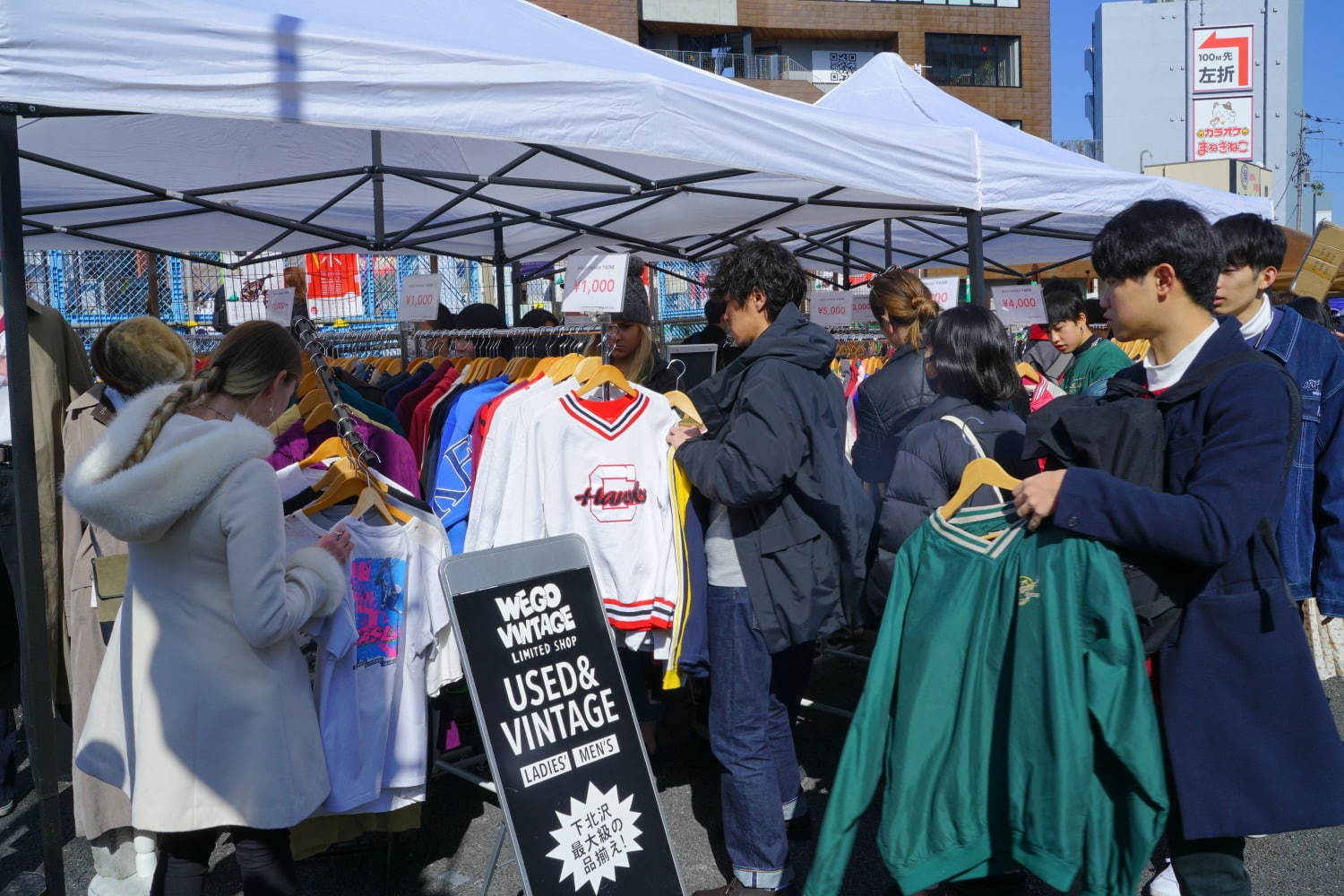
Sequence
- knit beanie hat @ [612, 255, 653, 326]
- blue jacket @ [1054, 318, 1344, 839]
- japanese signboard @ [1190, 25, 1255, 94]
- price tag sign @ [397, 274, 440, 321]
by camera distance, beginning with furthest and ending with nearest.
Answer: japanese signboard @ [1190, 25, 1255, 94] → price tag sign @ [397, 274, 440, 321] → knit beanie hat @ [612, 255, 653, 326] → blue jacket @ [1054, 318, 1344, 839]

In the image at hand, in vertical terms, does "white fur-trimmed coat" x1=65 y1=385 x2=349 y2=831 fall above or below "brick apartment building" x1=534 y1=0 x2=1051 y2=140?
below

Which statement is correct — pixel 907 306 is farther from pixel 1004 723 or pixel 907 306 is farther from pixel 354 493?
pixel 1004 723

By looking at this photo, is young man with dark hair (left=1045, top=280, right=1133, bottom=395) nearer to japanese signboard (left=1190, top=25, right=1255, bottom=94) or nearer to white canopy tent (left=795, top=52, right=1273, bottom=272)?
white canopy tent (left=795, top=52, right=1273, bottom=272)

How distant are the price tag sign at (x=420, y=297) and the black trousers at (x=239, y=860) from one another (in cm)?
285

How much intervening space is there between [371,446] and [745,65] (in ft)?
98.9

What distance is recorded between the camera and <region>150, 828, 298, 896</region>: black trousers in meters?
2.42

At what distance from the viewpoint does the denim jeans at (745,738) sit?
3.03 meters

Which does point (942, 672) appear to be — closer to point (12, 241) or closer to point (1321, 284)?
point (12, 241)

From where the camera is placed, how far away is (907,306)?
14.6ft

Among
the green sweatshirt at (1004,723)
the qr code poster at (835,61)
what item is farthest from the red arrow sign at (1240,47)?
the green sweatshirt at (1004,723)

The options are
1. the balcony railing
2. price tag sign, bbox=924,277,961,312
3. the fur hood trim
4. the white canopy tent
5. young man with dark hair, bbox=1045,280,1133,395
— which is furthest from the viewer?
the balcony railing

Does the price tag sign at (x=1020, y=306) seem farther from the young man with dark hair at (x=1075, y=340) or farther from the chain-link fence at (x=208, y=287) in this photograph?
the chain-link fence at (x=208, y=287)

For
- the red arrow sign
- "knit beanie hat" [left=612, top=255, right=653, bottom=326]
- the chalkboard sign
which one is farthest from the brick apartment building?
the chalkboard sign

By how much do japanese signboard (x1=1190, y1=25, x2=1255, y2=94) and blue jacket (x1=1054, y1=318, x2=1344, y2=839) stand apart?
56.1 m
